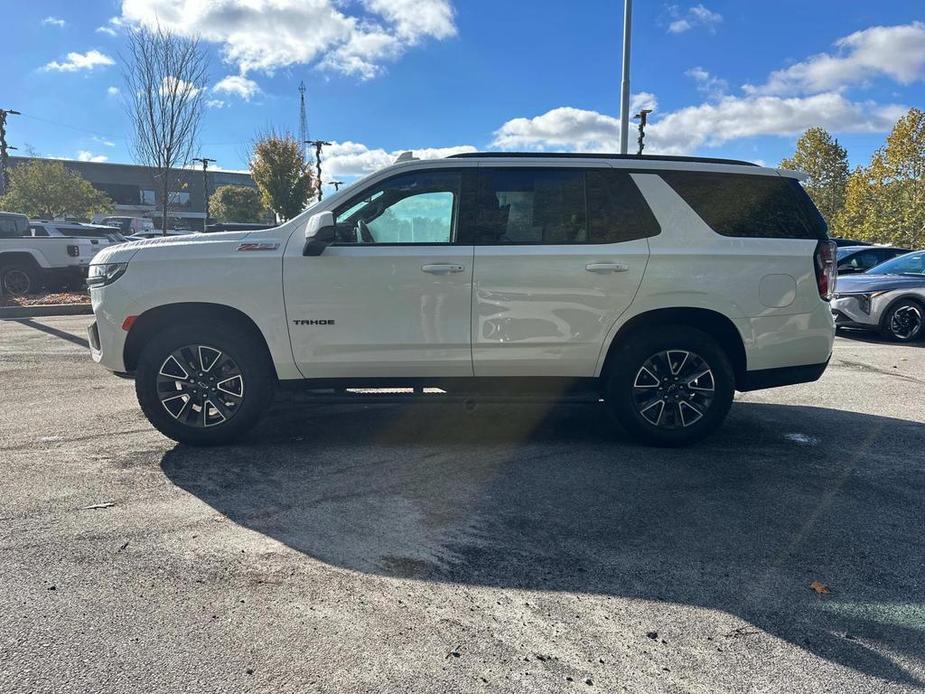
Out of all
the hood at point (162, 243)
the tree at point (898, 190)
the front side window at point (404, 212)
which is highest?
the tree at point (898, 190)

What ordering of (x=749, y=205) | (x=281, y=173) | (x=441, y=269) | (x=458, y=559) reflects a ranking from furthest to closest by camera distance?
(x=281, y=173) < (x=749, y=205) < (x=441, y=269) < (x=458, y=559)

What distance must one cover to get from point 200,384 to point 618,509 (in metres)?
2.94

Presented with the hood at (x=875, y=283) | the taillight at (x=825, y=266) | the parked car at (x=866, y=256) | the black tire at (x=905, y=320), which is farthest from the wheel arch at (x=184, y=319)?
the parked car at (x=866, y=256)

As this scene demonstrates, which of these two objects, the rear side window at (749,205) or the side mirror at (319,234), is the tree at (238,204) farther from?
the rear side window at (749,205)

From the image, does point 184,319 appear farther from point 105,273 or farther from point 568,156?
point 568,156

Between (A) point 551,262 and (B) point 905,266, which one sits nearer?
(A) point 551,262

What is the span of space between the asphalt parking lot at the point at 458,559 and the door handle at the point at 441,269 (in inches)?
51.6

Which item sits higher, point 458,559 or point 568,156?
point 568,156

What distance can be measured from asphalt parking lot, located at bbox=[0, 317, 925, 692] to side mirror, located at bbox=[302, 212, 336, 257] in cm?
145

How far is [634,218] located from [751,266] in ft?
2.91

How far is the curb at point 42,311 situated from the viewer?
11664 mm

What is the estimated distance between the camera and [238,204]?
5634 cm

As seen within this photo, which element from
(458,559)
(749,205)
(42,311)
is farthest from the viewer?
(42,311)

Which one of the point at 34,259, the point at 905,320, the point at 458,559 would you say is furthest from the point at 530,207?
the point at 34,259
